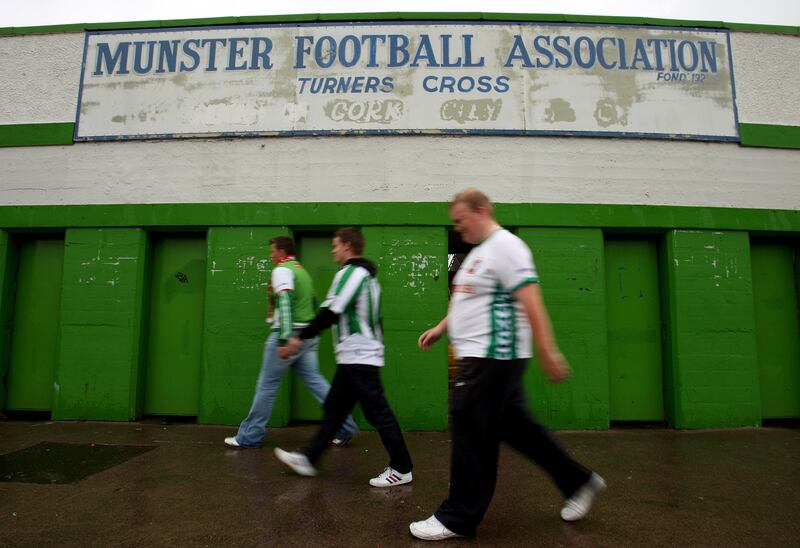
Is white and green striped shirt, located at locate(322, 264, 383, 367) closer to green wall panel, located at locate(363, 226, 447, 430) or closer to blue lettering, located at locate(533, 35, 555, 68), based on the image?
green wall panel, located at locate(363, 226, 447, 430)

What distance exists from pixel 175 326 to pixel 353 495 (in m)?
3.59

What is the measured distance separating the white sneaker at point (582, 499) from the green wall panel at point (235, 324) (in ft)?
11.2

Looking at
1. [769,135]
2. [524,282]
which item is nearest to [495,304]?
[524,282]

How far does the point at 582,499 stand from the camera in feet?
9.05

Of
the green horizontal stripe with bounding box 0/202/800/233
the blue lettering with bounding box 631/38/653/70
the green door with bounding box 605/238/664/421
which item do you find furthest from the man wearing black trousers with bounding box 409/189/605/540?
the blue lettering with bounding box 631/38/653/70

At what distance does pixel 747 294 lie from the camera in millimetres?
5613

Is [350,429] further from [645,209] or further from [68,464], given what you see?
[645,209]

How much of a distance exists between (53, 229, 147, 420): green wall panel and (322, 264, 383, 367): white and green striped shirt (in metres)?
3.39

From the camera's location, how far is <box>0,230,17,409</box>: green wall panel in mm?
5832

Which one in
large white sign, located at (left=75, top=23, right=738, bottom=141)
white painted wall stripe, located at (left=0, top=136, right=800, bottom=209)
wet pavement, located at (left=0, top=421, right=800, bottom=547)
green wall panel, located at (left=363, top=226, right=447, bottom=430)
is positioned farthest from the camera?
large white sign, located at (left=75, top=23, right=738, bottom=141)

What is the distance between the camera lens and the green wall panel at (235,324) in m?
5.45

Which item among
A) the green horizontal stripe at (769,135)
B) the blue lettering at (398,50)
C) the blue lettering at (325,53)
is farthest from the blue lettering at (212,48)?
the green horizontal stripe at (769,135)

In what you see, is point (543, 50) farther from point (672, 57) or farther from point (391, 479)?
point (391, 479)

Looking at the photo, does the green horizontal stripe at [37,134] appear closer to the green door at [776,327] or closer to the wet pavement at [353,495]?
the wet pavement at [353,495]
